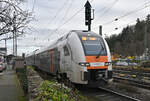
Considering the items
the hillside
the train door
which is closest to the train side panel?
the train door

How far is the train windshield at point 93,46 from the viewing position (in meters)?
8.89

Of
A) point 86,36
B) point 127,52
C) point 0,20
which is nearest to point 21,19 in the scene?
point 0,20

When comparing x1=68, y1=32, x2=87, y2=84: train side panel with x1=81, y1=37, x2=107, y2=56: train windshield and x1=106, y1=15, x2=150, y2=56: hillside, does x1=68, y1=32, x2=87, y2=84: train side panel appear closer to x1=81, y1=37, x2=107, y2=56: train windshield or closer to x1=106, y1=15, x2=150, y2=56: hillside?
x1=81, y1=37, x2=107, y2=56: train windshield

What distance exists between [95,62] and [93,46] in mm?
964

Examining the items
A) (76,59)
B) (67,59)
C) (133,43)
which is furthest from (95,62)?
(133,43)

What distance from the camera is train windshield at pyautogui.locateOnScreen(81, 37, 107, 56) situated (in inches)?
350

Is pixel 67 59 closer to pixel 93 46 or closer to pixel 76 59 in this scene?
pixel 76 59

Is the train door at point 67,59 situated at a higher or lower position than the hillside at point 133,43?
lower

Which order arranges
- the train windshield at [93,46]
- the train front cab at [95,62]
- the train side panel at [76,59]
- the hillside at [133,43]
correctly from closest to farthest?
the train side panel at [76,59]
the train front cab at [95,62]
the train windshield at [93,46]
the hillside at [133,43]

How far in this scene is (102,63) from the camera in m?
8.84

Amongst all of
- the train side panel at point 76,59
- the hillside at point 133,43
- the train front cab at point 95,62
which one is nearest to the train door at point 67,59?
the train side panel at point 76,59

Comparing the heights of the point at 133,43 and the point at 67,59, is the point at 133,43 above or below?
above

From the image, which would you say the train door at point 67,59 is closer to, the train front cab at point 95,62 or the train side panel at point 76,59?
the train side panel at point 76,59

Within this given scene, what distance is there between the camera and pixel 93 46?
9180 mm
